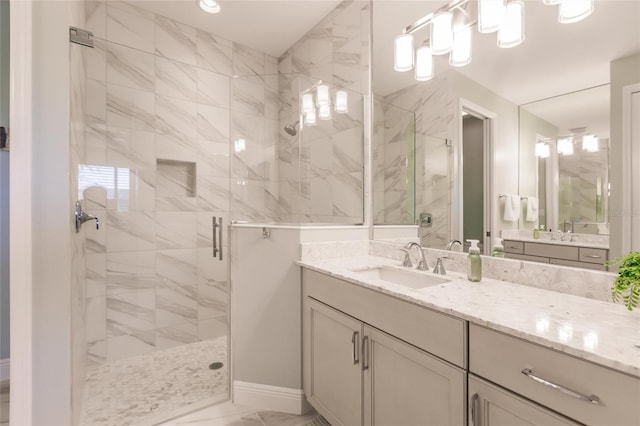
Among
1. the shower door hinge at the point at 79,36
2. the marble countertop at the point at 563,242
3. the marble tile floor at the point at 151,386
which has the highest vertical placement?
the shower door hinge at the point at 79,36

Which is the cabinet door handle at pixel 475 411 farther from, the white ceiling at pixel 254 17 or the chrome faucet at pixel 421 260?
the white ceiling at pixel 254 17

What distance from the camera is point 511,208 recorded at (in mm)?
1348

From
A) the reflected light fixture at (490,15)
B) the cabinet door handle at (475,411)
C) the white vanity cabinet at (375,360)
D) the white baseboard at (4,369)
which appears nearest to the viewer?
the cabinet door handle at (475,411)

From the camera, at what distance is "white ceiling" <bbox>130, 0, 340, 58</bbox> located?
2.37m

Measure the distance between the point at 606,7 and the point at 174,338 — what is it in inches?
127

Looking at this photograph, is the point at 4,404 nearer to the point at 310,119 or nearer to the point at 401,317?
the point at 401,317

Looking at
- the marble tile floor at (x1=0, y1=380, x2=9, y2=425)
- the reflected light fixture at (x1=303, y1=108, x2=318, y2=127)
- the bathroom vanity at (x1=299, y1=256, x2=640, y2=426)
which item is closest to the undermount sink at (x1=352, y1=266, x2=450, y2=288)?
the bathroom vanity at (x1=299, y1=256, x2=640, y2=426)

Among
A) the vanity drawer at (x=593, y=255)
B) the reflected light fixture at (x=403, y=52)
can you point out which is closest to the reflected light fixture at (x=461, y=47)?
the reflected light fixture at (x=403, y=52)

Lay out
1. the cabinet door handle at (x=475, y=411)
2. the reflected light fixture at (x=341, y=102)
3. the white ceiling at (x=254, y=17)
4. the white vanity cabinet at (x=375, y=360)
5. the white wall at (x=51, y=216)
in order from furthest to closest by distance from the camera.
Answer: the white ceiling at (x=254, y=17), the reflected light fixture at (x=341, y=102), the white wall at (x=51, y=216), the white vanity cabinet at (x=375, y=360), the cabinet door handle at (x=475, y=411)

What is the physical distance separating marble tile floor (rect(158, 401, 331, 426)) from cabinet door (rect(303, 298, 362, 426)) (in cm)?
15

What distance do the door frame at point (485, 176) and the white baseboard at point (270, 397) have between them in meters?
1.30

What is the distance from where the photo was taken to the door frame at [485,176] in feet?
4.68

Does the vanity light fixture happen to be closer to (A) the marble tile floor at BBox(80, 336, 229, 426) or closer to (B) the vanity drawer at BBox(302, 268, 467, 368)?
(B) the vanity drawer at BBox(302, 268, 467, 368)

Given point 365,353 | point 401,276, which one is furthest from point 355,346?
point 401,276
